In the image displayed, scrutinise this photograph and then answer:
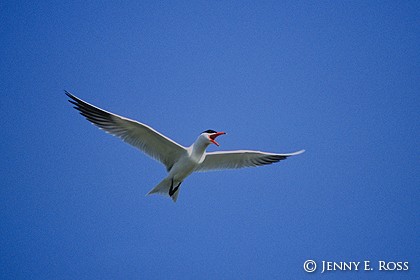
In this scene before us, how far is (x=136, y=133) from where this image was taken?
1155 cm

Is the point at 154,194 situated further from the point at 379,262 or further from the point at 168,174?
the point at 379,262

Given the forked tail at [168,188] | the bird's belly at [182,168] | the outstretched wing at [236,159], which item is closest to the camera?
the bird's belly at [182,168]

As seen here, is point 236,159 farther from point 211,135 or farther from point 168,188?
point 168,188

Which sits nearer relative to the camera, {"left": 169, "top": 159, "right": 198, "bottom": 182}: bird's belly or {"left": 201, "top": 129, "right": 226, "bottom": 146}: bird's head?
{"left": 201, "top": 129, "right": 226, "bottom": 146}: bird's head

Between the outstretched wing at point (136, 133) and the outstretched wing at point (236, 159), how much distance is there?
2.80ft

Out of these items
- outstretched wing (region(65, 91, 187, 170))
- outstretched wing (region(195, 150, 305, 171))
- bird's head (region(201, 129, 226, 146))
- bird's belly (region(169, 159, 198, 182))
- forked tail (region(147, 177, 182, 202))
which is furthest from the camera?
outstretched wing (region(195, 150, 305, 171))

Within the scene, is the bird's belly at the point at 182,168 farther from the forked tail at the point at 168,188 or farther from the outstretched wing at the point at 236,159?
the outstretched wing at the point at 236,159

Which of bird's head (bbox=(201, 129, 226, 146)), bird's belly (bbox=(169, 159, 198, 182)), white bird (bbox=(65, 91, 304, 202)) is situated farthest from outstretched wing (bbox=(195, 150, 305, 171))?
bird's head (bbox=(201, 129, 226, 146))

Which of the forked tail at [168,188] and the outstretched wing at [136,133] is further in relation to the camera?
the forked tail at [168,188]

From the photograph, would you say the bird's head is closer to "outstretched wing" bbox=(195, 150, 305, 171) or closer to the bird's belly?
the bird's belly

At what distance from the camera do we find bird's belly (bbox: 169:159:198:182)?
1166 centimetres

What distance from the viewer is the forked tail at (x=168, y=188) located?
11.9 metres

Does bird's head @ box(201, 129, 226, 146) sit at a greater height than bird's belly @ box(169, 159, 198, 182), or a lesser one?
greater

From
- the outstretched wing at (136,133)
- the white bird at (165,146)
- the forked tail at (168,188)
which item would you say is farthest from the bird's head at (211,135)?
the forked tail at (168,188)
